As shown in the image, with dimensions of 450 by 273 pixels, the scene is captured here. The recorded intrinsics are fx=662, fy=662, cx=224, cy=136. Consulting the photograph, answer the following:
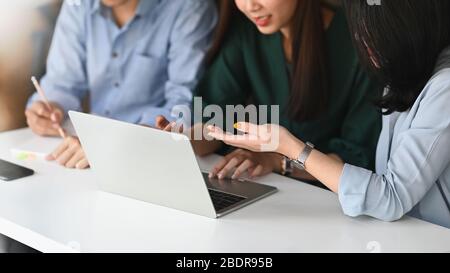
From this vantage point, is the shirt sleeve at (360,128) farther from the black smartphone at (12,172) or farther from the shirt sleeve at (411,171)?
the black smartphone at (12,172)

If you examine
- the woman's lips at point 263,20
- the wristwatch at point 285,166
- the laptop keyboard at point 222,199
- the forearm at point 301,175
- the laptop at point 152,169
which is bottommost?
the forearm at point 301,175

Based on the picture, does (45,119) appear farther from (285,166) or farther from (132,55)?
(285,166)

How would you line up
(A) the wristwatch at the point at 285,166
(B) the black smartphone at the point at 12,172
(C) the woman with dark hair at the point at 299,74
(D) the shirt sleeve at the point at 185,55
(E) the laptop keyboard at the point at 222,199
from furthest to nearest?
(D) the shirt sleeve at the point at 185,55
(C) the woman with dark hair at the point at 299,74
(A) the wristwatch at the point at 285,166
(B) the black smartphone at the point at 12,172
(E) the laptop keyboard at the point at 222,199

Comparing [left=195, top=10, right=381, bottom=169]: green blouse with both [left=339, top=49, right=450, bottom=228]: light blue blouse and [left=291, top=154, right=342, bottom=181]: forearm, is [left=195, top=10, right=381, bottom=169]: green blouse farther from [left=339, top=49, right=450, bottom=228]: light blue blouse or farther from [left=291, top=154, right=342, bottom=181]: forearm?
[left=339, top=49, right=450, bottom=228]: light blue blouse

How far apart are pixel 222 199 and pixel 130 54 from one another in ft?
2.66

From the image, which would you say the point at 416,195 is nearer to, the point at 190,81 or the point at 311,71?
the point at 311,71

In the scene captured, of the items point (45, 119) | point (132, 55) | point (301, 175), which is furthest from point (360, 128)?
point (45, 119)

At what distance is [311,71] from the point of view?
1664mm

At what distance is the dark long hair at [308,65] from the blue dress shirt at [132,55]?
0.29 meters

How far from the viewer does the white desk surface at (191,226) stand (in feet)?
3.34

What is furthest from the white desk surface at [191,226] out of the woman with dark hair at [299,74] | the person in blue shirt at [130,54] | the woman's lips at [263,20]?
the person in blue shirt at [130,54]

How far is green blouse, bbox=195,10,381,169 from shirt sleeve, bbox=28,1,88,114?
0.39 metres

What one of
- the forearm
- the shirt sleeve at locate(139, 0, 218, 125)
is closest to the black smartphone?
the shirt sleeve at locate(139, 0, 218, 125)
